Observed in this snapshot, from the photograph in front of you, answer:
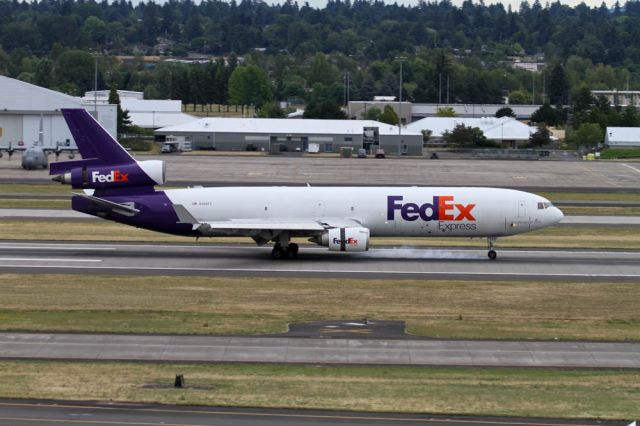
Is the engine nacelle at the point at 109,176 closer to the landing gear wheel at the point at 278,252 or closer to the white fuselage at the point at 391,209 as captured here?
the white fuselage at the point at 391,209

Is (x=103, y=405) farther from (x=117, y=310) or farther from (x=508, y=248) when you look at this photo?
(x=508, y=248)

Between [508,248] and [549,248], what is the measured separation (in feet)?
7.44

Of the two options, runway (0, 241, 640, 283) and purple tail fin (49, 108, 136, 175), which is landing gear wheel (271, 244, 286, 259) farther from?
purple tail fin (49, 108, 136, 175)

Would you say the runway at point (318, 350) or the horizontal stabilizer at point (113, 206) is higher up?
the horizontal stabilizer at point (113, 206)

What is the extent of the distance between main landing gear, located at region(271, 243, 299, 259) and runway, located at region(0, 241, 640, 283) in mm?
473

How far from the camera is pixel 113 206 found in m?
56.5

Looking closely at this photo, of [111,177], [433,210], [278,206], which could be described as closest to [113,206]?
[111,177]

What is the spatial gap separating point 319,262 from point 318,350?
65.3 feet

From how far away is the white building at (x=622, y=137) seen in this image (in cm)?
15988

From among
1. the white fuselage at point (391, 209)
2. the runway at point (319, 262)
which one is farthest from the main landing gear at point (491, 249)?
the white fuselage at point (391, 209)

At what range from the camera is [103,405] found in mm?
28359

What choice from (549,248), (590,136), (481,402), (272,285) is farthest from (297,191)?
(590,136)

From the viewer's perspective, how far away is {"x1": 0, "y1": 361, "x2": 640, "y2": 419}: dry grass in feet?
94.3

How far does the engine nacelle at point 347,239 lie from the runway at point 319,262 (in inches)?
34.8
